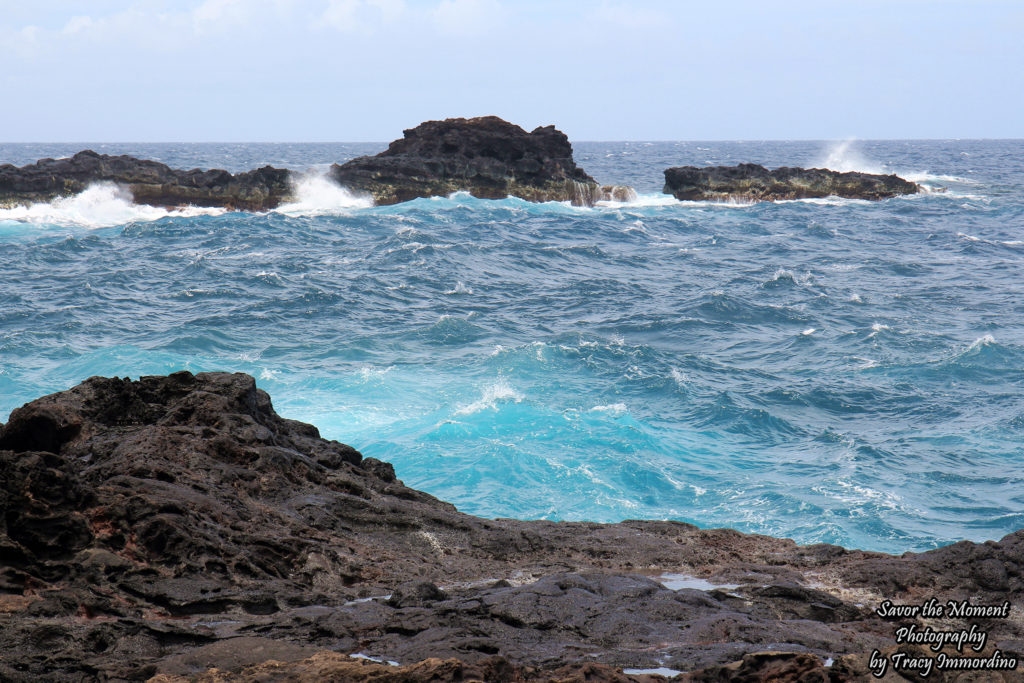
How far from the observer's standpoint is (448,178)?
5388 cm

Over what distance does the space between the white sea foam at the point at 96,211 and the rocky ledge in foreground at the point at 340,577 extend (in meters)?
40.2

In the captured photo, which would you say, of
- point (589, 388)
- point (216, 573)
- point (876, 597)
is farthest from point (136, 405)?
point (589, 388)

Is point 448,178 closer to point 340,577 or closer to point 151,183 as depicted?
point 151,183

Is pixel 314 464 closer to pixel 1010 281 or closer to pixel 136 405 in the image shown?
pixel 136 405

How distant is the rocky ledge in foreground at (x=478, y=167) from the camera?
5256 centimetres

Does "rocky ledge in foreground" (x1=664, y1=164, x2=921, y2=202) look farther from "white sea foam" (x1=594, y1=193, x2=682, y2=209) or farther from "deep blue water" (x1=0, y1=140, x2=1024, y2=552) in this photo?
"deep blue water" (x1=0, y1=140, x2=1024, y2=552)

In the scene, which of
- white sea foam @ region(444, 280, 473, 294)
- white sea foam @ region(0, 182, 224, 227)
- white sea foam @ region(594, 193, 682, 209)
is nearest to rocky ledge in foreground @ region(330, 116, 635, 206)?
white sea foam @ region(594, 193, 682, 209)

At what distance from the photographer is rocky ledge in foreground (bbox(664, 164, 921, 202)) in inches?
2264

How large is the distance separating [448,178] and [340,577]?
49.0 metres

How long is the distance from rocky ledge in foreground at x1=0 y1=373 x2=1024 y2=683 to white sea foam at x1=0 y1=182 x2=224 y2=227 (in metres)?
40.2

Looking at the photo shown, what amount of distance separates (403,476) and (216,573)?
8.07 metres

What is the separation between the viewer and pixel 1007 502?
12812 mm

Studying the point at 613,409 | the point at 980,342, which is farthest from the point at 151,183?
the point at 980,342

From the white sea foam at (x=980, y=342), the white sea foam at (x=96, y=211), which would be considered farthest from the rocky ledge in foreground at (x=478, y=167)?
the white sea foam at (x=980, y=342)
